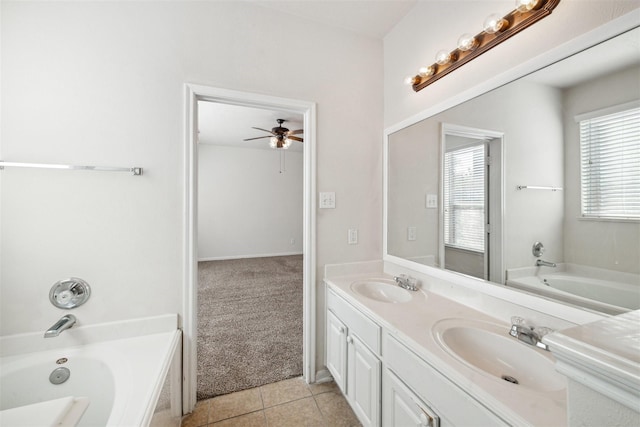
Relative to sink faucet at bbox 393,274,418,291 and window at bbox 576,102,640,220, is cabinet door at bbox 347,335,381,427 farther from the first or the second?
window at bbox 576,102,640,220

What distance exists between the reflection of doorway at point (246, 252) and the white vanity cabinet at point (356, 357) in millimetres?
549

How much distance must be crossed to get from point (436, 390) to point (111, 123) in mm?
2058

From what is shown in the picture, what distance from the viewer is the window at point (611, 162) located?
771 millimetres

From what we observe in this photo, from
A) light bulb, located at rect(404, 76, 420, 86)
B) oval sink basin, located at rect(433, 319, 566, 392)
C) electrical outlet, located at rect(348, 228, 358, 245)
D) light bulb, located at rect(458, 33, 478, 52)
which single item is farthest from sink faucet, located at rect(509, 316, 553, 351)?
light bulb, located at rect(404, 76, 420, 86)

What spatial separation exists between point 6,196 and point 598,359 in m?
2.25

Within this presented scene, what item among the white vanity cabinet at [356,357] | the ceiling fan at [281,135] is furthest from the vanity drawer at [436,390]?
the ceiling fan at [281,135]

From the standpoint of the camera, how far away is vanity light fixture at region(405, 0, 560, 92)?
978 millimetres

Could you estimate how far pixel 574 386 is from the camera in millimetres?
399

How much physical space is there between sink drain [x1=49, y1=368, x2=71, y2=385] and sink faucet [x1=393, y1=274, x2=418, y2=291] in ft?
6.24

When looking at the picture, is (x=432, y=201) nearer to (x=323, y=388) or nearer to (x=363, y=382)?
(x=363, y=382)

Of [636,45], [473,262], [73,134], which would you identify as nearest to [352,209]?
[473,262]

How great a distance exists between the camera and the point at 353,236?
6.28ft

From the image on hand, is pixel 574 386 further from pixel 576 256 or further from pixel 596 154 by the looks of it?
pixel 596 154

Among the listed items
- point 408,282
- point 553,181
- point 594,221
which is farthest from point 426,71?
point 408,282
